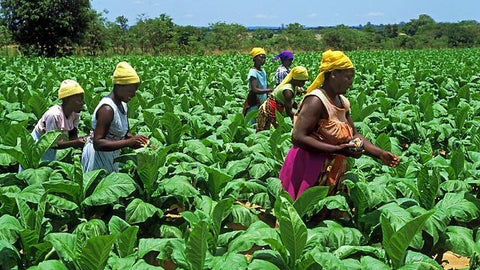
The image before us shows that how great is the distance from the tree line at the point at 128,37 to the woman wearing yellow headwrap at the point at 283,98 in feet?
104

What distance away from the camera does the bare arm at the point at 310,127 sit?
3414 millimetres

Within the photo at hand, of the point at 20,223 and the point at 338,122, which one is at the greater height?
the point at 338,122

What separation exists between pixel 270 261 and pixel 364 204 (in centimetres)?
90

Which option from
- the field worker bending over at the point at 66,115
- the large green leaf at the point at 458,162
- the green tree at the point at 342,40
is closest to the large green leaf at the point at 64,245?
the field worker bending over at the point at 66,115

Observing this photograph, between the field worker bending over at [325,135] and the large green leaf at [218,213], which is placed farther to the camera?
the field worker bending over at [325,135]

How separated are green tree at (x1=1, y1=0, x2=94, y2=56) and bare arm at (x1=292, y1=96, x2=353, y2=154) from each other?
35224mm

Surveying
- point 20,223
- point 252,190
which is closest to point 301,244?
point 252,190

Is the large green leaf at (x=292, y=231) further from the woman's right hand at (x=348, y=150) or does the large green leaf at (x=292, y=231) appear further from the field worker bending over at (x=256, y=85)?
the field worker bending over at (x=256, y=85)

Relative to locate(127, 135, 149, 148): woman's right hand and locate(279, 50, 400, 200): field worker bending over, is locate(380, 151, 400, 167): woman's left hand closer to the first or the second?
locate(279, 50, 400, 200): field worker bending over

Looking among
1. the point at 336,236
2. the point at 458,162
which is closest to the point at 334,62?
the point at 336,236

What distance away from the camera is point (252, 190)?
4137mm

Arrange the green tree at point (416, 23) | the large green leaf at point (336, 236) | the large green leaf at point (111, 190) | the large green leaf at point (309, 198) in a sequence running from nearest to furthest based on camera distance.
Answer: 1. the large green leaf at point (309, 198)
2. the large green leaf at point (336, 236)
3. the large green leaf at point (111, 190)
4. the green tree at point (416, 23)

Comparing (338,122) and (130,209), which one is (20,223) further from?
(338,122)

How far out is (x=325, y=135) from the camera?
11.5 feet
